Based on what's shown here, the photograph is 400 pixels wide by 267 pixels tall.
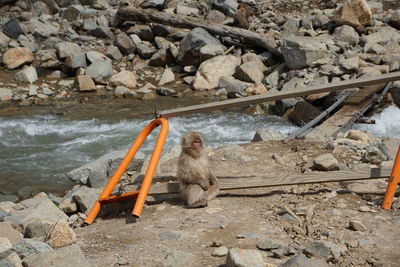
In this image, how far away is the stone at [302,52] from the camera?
11.8 m

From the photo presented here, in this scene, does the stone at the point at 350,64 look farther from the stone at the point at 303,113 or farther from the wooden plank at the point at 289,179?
the wooden plank at the point at 289,179

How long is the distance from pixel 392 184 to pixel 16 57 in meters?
12.0

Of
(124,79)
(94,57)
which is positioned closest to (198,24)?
(124,79)

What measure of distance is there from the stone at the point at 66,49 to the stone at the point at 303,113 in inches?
275

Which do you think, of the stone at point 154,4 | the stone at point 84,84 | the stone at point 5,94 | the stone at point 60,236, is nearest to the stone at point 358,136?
the stone at point 60,236

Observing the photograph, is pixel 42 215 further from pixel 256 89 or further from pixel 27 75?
pixel 27 75

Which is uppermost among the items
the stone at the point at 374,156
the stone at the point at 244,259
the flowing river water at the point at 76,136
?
the stone at the point at 244,259

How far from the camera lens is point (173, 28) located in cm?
1555

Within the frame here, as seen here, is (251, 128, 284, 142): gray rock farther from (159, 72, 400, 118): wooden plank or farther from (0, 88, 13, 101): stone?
(0, 88, 13, 101): stone

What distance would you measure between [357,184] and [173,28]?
1199 cm

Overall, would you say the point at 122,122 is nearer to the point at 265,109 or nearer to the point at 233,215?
the point at 265,109

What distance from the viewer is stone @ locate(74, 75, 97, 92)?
40.9 feet

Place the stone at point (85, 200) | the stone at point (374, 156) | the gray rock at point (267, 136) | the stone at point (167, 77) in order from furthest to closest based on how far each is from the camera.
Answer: the stone at point (167, 77) < the gray rock at point (267, 136) < the stone at point (85, 200) < the stone at point (374, 156)

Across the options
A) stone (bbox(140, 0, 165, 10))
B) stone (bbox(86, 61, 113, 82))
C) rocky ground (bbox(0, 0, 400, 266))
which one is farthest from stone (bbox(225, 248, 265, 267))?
stone (bbox(140, 0, 165, 10))
